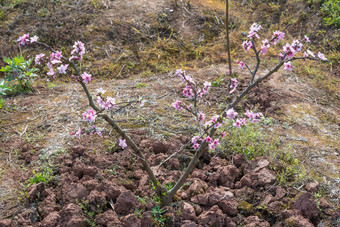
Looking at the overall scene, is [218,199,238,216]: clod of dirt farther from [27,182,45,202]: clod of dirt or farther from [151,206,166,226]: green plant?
[27,182,45,202]: clod of dirt

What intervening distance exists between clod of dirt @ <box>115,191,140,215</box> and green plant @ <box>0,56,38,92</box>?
2.33m

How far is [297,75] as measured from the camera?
14.7ft

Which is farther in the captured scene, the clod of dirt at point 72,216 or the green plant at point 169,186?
the green plant at point 169,186

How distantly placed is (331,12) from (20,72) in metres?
5.46

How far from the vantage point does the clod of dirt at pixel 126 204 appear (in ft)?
7.31

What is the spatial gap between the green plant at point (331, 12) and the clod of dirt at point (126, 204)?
5.08 m

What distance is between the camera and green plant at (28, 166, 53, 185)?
2496mm

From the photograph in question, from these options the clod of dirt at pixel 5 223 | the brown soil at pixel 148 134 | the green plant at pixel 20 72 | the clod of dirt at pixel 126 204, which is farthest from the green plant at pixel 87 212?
the green plant at pixel 20 72

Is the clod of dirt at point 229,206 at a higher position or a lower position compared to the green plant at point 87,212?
higher

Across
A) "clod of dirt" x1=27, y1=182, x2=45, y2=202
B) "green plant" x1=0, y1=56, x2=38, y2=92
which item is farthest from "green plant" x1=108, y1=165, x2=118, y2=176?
"green plant" x1=0, y1=56, x2=38, y2=92

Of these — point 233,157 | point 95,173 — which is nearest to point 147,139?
point 95,173

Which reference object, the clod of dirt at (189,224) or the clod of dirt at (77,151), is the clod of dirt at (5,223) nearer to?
the clod of dirt at (77,151)

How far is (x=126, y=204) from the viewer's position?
224 cm

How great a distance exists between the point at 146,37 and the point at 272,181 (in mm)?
3670
